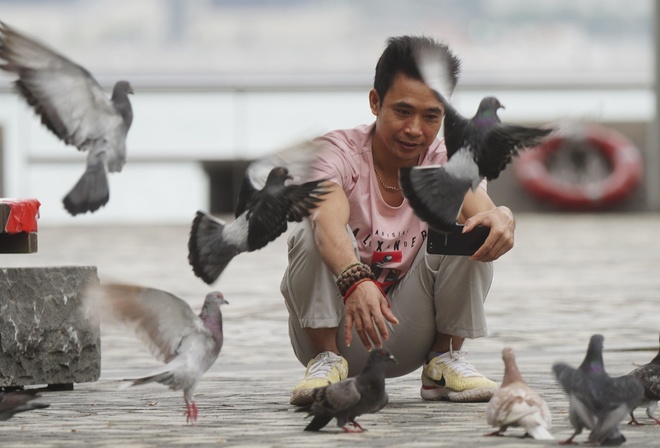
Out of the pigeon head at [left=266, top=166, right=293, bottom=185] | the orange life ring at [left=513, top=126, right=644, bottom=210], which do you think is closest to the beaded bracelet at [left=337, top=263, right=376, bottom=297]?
the pigeon head at [left=266, top=166, right=293, bottom=185]

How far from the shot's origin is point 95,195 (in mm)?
4090

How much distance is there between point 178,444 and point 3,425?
2.41 feet

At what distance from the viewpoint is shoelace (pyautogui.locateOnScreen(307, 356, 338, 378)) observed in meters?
4.71

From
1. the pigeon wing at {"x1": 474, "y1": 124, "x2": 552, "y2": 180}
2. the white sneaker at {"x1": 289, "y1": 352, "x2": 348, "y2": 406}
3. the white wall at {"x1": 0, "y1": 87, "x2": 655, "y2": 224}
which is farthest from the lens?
the white wall at {"x1": 0, "y1": 87, "x2": 655, "y2": 224}

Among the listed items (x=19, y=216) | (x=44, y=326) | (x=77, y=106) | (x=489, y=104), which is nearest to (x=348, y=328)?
(x=489, y=104)

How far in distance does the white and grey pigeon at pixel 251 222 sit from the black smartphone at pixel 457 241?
57 cm

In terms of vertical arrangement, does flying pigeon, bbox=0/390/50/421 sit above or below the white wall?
below

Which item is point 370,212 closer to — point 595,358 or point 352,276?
point 352,276

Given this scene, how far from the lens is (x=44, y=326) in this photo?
5.30 meters

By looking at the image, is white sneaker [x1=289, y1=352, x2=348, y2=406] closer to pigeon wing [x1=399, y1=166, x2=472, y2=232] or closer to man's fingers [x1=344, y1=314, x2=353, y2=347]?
man's fingers [x1=344, y1=314, x2=353, y2=347]

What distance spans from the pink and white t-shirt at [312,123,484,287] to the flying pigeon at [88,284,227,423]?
3.13ft

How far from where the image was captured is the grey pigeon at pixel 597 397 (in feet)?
12.1

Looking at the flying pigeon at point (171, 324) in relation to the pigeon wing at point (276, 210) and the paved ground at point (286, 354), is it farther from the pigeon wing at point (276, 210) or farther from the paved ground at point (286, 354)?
the pigeon wing at point (276, 210)

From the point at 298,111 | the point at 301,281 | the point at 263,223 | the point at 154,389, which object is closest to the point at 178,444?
the point at 263,223
